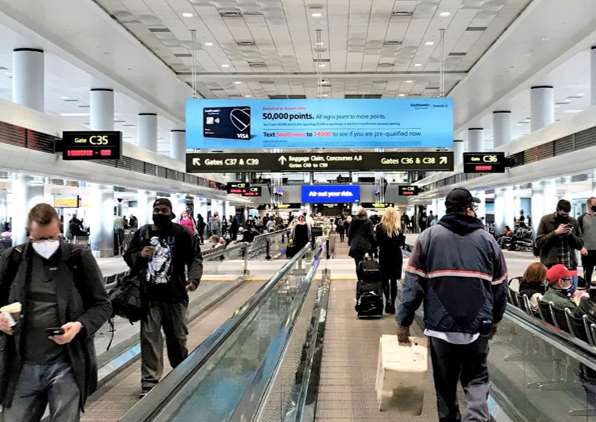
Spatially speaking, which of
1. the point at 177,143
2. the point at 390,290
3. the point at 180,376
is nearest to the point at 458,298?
the point at 180,376

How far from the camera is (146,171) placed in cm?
2159

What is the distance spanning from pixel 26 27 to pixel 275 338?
10710mm

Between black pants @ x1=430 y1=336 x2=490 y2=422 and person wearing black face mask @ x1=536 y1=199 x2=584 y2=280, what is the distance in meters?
4.78

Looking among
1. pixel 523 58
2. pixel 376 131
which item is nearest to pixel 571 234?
pixel 376 131

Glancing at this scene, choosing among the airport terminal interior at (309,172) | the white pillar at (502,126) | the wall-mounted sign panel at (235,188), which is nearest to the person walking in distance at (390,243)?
the airport terminal interior at (309,172)

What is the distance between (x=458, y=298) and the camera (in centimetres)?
366

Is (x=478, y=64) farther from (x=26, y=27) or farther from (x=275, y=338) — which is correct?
(x=275, y=338)

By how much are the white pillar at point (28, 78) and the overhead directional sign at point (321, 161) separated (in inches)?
Answer: 142

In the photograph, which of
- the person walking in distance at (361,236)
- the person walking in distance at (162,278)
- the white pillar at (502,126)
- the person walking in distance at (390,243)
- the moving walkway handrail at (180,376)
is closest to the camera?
the moving walkway handrail at (180,376)

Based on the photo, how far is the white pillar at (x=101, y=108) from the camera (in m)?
18.7

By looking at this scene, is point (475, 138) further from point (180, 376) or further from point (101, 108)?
point (180, 376)

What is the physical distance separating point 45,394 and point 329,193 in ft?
118

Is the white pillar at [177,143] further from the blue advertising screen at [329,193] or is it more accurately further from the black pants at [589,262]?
the black pants at [589,262]

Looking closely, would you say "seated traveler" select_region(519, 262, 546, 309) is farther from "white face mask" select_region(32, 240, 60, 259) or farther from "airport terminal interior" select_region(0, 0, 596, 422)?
"white face mask" select_region(32, 240, 60, 259)
